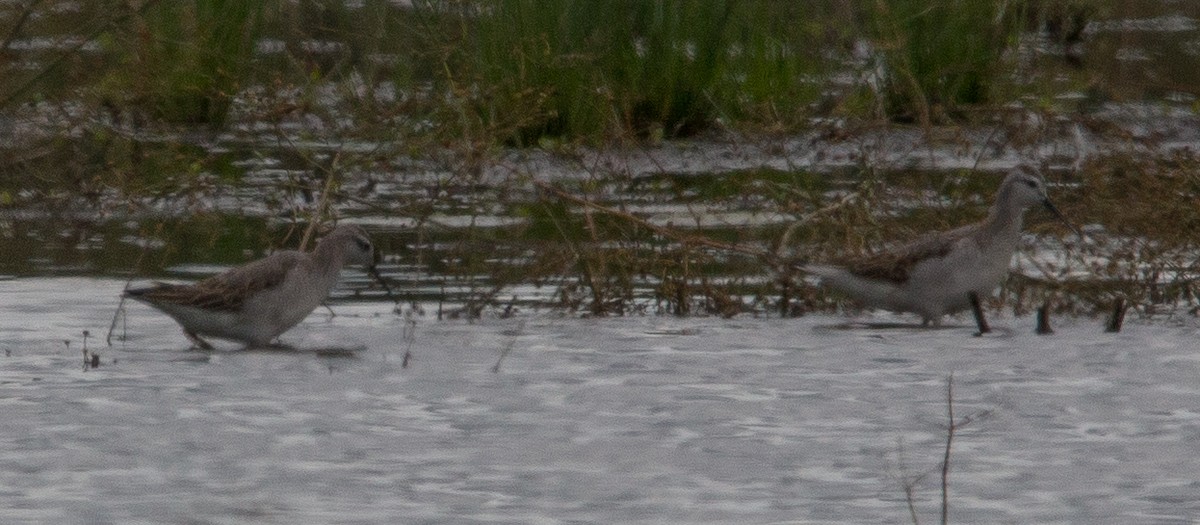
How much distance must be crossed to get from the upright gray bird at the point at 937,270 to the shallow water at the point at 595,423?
8.0 inches

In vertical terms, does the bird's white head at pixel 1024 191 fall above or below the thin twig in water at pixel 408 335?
above

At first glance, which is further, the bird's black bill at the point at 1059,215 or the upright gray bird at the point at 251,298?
the bird's black bill at the point at 1059,215

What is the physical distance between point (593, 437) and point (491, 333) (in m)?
2.86

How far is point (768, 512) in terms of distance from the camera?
682 cm

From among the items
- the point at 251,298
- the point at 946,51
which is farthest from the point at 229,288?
the point at 946,51

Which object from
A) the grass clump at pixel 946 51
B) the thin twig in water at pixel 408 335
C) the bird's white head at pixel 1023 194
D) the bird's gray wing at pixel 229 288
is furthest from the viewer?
the grass clump at pixel 946 51

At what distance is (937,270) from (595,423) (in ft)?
10.3

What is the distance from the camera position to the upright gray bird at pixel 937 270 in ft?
35.8

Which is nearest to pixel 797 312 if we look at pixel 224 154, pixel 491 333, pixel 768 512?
pixel 491 333

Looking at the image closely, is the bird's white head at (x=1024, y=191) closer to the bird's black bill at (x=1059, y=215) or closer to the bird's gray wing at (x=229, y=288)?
the bird's black bill at (x=1059, y=215)

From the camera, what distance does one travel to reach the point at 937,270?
35.9 feet

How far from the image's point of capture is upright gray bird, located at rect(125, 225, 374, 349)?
10.2 m

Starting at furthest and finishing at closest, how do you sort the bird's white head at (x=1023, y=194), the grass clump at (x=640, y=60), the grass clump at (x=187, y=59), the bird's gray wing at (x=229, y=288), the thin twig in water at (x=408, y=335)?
the grass clump at (x=187, y=59), the grass clump at (x=640, y=60), the bird's white head at (x=1023, y=194), the bird's gray wing at (x=229, y=288), the thin twig in water at (x=408, y=335)

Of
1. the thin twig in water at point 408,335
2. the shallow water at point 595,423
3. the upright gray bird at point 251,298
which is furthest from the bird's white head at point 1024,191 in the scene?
the upright gray bird at point 251,298
